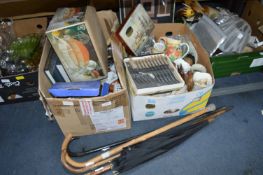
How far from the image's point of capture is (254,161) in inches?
43.6

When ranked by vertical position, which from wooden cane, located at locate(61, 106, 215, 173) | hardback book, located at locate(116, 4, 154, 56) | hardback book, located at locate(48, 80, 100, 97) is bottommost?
wooden cane, located at locate(61, 106, 215, 173)

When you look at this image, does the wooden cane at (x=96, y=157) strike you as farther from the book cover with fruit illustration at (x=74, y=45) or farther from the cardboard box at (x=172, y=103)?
the book cover with fruit illustration at (x=74, y=45)

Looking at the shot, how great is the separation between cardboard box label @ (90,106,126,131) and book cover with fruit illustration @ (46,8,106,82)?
0.80 feet

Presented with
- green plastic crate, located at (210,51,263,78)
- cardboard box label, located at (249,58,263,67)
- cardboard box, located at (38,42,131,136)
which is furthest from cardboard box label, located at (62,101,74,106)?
cardboard box label, located at (249,58,263,67)

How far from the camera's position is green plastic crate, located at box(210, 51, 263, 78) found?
1313mm

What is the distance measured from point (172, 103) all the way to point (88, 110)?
423mm

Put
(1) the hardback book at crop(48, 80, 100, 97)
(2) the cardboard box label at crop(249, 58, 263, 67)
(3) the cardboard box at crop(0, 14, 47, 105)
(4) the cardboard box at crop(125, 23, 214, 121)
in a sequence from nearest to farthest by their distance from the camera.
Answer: (1) the hardback book at crop(48, 80, 100, 97) < (4) the cardboard box at crop(125, 23, 214, 121) < (3) the cardboard box at crop(0, 14, 47, 105) < (2) the cardboard box label at crop(249, 58, 263, 67)

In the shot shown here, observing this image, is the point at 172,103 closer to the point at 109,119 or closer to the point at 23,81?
the point at 109,119

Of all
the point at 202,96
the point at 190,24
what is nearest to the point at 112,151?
the point at 202,96

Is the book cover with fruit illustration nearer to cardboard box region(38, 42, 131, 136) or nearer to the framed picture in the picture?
cardboard box region(38, 42, 131, 136)

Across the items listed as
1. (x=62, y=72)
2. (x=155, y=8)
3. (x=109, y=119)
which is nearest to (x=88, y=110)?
(x=109, y=119)

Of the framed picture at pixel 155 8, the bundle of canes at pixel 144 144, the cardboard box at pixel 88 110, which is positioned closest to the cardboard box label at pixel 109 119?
the cardboard box at pixel 88 110

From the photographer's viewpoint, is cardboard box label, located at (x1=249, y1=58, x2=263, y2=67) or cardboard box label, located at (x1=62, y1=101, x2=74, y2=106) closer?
cardboard box label, located at (x1=62, y1=101, x2=74, y2=106)

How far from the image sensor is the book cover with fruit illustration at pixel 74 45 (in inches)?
39.2
